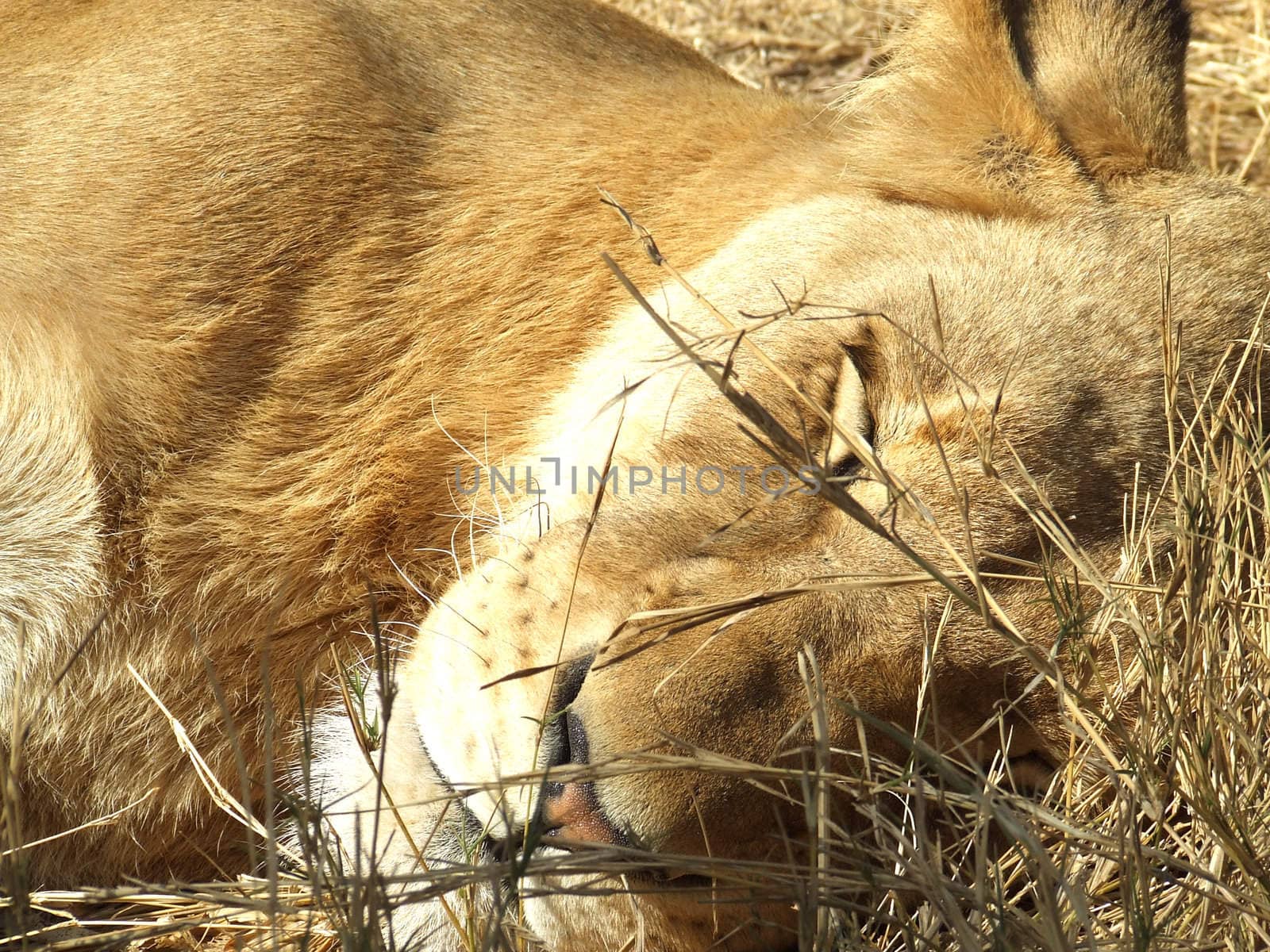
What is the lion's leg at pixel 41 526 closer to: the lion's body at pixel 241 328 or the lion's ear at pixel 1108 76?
the lion's body at pixel 241 328

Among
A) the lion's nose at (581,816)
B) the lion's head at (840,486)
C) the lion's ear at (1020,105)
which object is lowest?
the lion's nose at (581,816)

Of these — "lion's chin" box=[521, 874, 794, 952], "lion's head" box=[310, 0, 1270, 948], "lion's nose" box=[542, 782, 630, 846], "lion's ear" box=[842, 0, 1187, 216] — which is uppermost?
"lion's ear" box=[842, 0, 1187, 216]

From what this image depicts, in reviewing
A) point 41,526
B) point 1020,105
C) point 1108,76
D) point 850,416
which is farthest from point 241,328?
point 1108,76

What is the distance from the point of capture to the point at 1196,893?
167cm

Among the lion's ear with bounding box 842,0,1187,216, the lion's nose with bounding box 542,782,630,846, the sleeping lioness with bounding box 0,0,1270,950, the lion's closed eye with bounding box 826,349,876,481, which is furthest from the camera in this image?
the lion's ear with bounding box 842,0,1187,216

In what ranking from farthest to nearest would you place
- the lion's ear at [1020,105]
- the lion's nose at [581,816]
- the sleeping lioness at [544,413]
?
the lion's ear at [1020,105]
the sleeping lioness at [544,413]
the lion's nose at [581,816]

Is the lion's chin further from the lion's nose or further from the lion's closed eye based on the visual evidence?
the lion's closed eye

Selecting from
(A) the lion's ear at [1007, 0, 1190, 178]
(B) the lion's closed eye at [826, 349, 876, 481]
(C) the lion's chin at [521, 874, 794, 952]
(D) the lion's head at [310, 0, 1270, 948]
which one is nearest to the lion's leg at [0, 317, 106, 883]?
(D) the lion's head at [310, 0, 1270, 948]

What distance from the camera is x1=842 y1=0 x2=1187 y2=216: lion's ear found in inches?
88.6

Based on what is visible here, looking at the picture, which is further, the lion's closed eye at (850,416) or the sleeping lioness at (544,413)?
the lion's closed eye at (850,416)

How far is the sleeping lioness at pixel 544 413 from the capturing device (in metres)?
1.73

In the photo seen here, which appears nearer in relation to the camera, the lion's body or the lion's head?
the lion's head

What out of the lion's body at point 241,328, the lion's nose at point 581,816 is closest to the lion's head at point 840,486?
the lion's nose at point 581,816

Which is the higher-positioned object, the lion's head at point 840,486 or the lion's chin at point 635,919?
the lion's head at point 840,486
